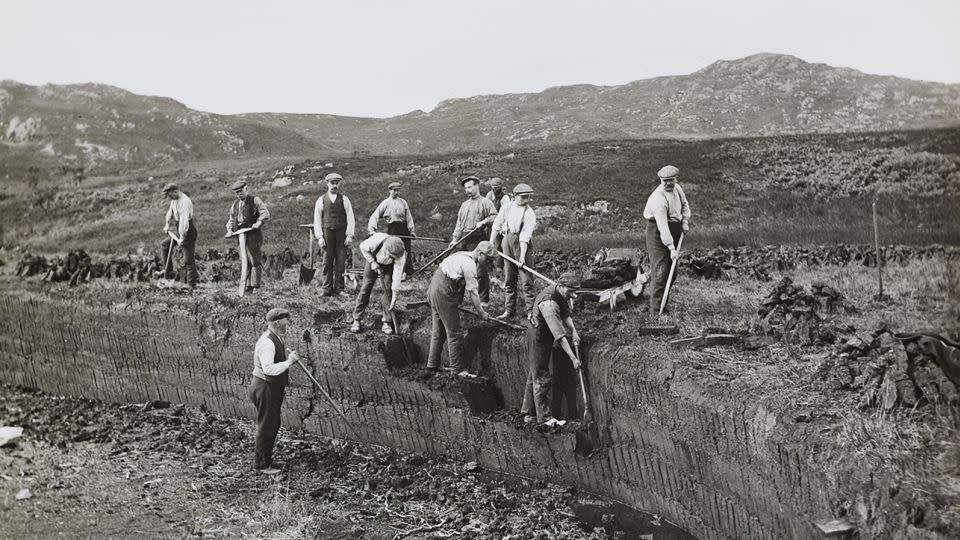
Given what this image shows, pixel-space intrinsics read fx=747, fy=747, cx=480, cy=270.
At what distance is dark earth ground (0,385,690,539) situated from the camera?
6.52 m

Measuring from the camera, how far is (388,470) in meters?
7.89

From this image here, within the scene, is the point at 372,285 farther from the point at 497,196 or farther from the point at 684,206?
the point at 684,206

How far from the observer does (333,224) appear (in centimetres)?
1020

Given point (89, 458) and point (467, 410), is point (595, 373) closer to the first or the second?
point (467, 410)

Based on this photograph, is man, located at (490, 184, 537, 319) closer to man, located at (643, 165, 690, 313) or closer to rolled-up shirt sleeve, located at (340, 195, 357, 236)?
man, located at (643, 165, 690, 313)

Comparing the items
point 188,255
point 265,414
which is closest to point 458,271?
point 265,414

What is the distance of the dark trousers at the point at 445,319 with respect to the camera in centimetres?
777

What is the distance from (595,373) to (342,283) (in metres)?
4.62

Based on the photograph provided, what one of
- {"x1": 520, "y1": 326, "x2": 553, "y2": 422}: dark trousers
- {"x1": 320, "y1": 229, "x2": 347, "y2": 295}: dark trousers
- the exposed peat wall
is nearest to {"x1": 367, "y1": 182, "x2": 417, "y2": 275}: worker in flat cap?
{"x1": 320, "y1": 229, "x2": 347, "y2": 295}: dark trousers

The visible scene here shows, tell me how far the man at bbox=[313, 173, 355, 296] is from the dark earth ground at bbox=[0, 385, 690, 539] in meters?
2.59

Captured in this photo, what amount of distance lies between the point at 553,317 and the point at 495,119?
2027 centimetres

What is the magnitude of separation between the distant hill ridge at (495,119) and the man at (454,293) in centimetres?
530

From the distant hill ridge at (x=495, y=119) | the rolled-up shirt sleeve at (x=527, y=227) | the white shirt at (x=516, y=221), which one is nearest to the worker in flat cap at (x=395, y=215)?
the white shirt at (x=516, y=221)

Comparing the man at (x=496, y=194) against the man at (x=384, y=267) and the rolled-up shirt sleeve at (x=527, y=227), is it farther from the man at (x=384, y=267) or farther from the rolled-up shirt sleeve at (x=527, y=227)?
the man at (x=384, y=267)
